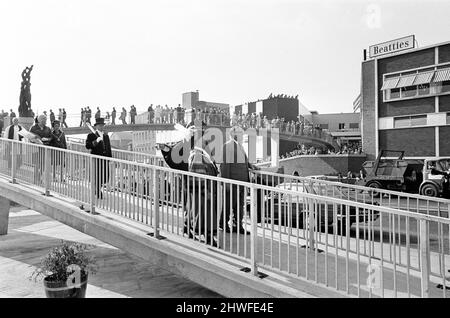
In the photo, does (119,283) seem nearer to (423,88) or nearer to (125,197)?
(125,197)

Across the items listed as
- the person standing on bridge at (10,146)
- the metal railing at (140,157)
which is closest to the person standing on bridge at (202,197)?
the metal railing at (140,157)

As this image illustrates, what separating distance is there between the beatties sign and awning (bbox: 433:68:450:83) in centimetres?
388

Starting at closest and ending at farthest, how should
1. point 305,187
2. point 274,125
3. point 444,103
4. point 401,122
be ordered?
point 305,187
point 444,103
point 401,122
point 274,125

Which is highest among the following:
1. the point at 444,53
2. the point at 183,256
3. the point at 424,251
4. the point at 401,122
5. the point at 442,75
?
the point at 444,53

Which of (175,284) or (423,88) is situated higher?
(423,88)

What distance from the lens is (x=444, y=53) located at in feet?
81.6

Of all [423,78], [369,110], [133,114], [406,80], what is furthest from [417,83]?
[133,114]

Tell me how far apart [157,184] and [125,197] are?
949mm

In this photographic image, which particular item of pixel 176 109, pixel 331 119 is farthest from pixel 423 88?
pixel 331 119

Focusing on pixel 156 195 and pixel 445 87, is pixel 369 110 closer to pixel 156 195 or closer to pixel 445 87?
pixel 445 87

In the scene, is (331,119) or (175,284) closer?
(175,284)

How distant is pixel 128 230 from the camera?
546 centimetres

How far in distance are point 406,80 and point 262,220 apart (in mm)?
26319

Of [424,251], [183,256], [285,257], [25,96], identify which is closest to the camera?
[424,251]
